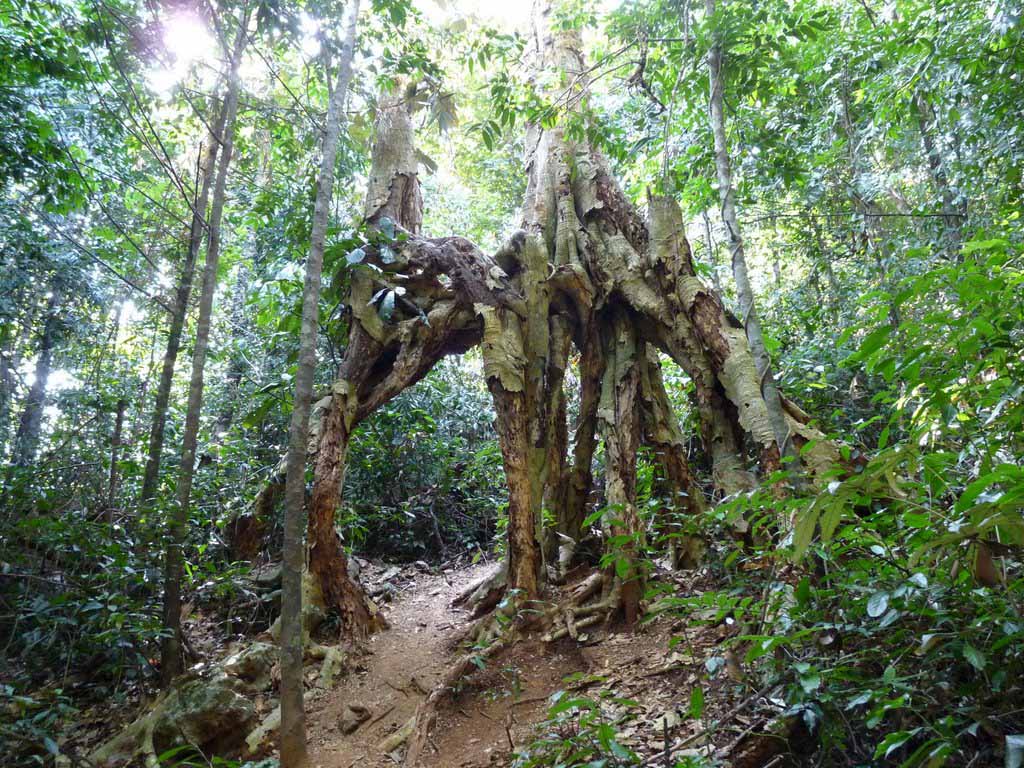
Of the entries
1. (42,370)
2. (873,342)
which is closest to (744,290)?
(873,342)

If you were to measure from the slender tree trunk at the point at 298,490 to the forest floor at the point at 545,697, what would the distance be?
1.71 ft

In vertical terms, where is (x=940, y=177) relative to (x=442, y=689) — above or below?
above

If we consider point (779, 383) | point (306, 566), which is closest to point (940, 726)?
point (306, 566)

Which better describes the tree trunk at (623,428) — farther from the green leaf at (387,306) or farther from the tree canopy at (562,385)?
the green leaf at (387,306)

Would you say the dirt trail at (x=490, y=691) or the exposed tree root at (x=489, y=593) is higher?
the exposed tree root at (x=489, y=593)

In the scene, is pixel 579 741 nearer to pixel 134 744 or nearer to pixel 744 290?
pixel 744 290

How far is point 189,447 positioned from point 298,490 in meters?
1.47

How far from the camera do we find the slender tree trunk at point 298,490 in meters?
3.48

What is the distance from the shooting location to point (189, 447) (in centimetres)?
461

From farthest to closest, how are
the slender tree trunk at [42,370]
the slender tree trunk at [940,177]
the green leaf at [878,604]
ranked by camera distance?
the slender tree trunk at [42,370] → the slender tree trunk at [940,177] → the green leaf at [878,604]

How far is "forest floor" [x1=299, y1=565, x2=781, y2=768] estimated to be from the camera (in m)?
2.82

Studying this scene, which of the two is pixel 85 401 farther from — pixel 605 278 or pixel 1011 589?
pixel 1011 589

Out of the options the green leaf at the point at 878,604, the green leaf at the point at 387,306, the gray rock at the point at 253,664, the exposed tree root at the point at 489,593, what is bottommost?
the green leaf at the point at 878,604

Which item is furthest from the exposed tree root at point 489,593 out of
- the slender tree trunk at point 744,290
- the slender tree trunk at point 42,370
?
the slender tree trunk at point 42,370
